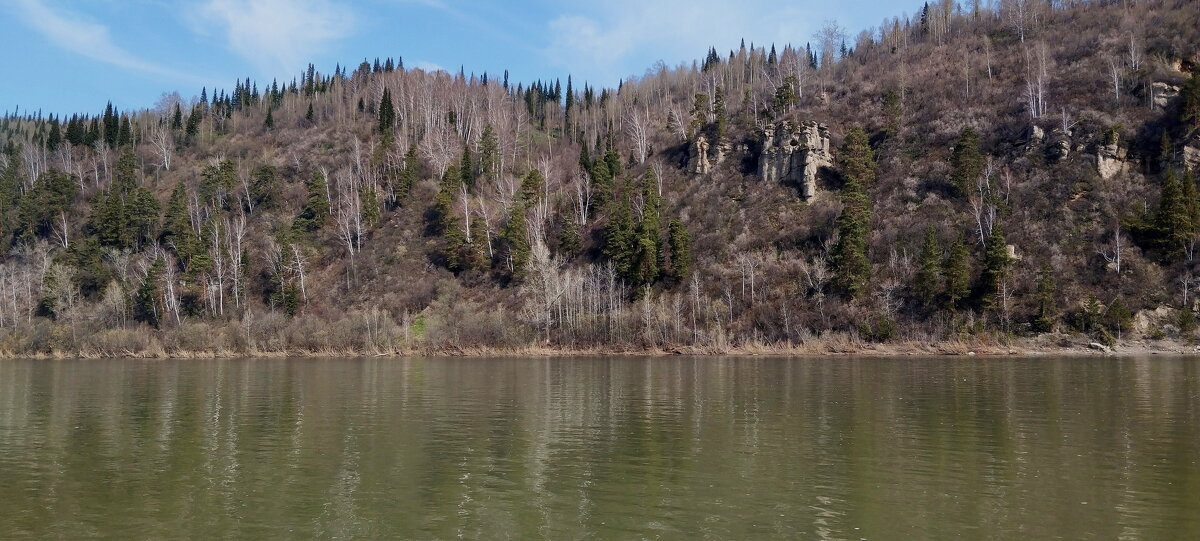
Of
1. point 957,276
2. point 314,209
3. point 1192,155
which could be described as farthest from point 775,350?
point 314,209

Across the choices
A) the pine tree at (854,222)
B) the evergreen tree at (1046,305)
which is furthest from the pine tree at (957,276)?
the pine tree at (854,222)

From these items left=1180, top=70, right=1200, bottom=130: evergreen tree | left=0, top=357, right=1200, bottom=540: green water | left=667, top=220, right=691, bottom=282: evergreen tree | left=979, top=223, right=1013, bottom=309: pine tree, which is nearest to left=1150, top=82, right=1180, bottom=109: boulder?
left=1180, top=70, right=1200, bottom=130: evergreen tree

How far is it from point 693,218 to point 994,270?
36.6m

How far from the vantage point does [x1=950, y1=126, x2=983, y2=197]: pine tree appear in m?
84.4

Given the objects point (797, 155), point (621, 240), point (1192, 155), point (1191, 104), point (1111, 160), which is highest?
point (1191, 104)

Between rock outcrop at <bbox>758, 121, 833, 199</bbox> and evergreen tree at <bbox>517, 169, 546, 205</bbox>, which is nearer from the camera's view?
rock outcrop at <bbox>758, 121, 833, 199</bbox>

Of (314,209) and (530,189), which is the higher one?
(530,189)

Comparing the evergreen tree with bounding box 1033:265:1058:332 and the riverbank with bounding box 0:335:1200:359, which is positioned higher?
the evergreen tree with bounding box 1033:265:1058:332

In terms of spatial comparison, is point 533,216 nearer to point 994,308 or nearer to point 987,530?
point 994,308

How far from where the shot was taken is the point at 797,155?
318ft

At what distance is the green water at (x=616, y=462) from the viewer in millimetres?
13578

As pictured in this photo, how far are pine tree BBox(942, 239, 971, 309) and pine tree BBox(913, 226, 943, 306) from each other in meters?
0.86

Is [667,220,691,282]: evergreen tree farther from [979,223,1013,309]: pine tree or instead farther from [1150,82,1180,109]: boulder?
[1150,82,1180,109]: boulder

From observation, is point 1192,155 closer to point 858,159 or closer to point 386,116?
point 858,159
